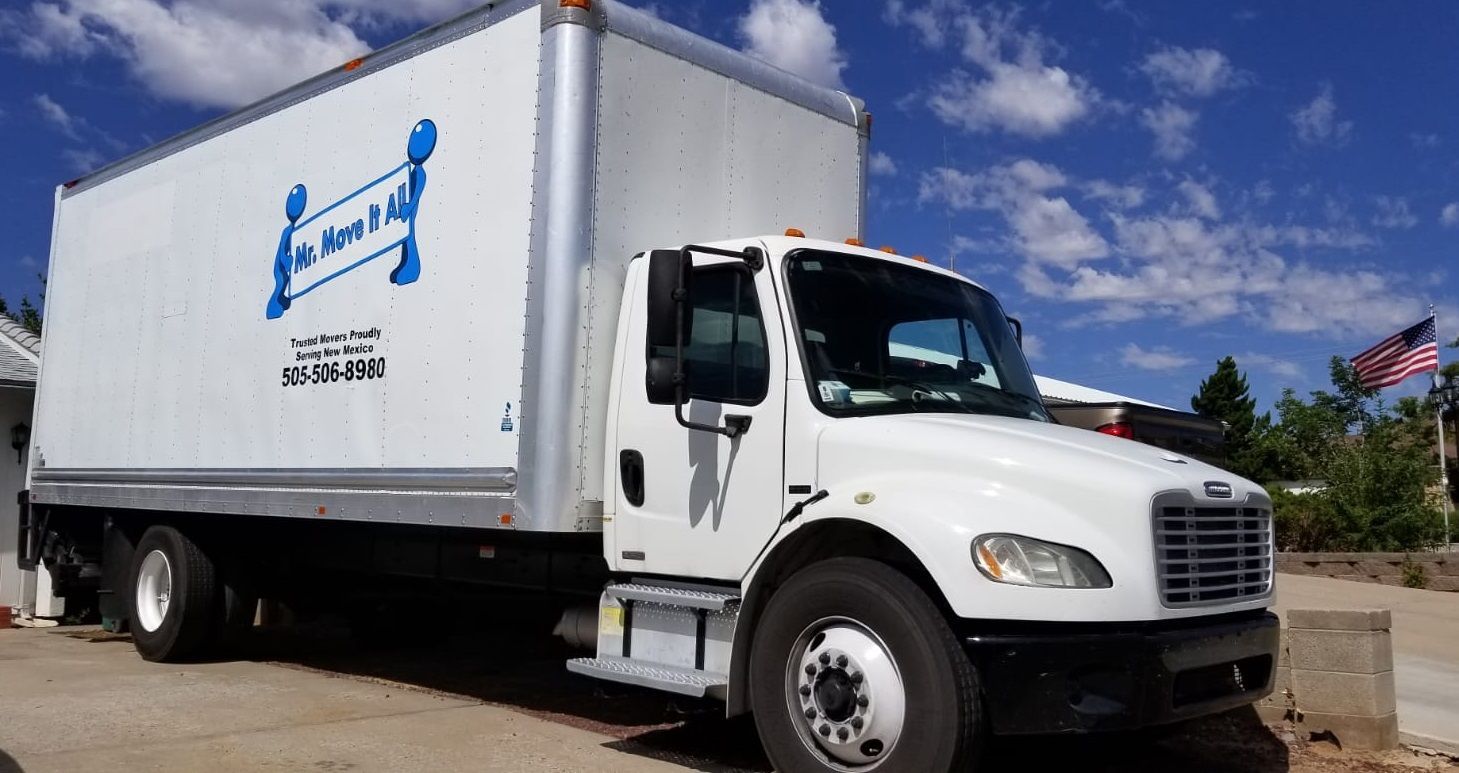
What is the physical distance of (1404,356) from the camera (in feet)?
73.1

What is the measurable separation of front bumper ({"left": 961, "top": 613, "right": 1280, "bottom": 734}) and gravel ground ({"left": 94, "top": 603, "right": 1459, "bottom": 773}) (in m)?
0.67

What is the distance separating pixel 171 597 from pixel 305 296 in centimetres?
295

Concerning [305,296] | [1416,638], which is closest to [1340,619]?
[1416,638]

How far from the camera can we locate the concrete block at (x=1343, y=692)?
6504 mm

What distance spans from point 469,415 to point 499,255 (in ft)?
2.75

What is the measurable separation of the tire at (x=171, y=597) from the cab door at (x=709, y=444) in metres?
4.43

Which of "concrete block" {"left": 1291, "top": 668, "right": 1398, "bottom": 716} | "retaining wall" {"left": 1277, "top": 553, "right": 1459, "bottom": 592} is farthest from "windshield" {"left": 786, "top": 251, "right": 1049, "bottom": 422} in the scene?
"retaining wall" {"left": 1277, "top": 553, "right": 1459, "bottom": 592}

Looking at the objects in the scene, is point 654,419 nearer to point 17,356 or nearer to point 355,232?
point 355,232

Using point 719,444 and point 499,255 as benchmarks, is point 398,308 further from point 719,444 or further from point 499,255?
point 719,444

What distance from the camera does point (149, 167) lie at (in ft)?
31.3

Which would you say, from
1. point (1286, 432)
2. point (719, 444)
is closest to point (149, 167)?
point (719, 444)

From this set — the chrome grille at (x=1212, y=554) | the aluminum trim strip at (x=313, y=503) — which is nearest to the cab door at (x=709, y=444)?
the aluminum trim strip at (x=313, y=503)

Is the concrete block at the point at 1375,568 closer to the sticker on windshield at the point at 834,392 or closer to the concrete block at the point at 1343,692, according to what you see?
the concrete block at the point at 1343,692

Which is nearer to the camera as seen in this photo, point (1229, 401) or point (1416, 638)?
point (1416, 638)
